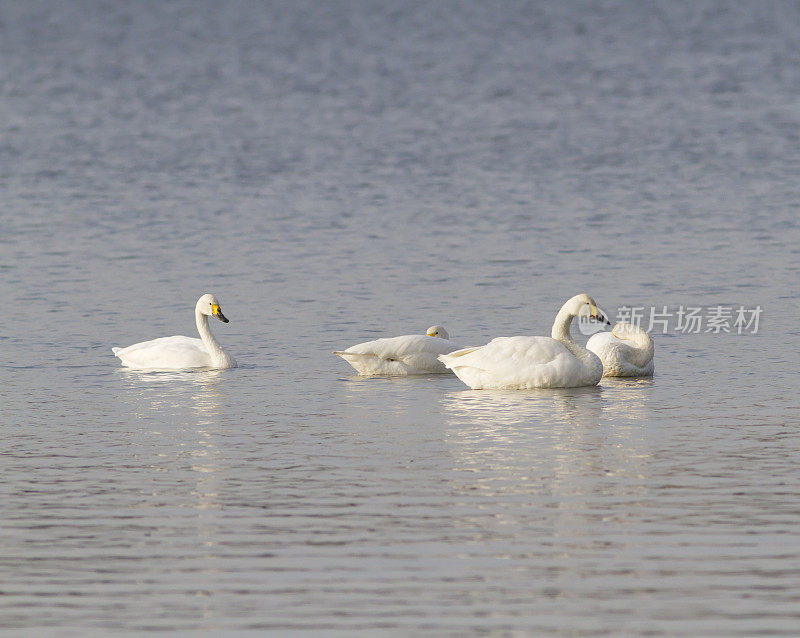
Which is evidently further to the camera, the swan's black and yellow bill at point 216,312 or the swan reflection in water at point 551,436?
the swan's black and yellow bill at point 216,312

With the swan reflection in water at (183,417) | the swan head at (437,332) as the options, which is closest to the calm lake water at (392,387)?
the swan reflection in water at (183,417)

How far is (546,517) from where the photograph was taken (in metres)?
11.3

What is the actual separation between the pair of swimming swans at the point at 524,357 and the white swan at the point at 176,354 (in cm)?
146

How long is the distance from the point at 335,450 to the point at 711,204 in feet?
59.7

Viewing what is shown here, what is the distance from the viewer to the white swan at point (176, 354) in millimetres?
18078

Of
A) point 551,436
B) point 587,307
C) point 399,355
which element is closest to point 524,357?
point 587,307

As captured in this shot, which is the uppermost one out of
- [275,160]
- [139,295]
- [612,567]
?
[275,160]

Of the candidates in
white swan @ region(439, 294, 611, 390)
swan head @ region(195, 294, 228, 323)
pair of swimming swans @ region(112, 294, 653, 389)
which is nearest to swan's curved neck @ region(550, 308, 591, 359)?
pair of swimming swans @ region(112, 294, 653, 389)

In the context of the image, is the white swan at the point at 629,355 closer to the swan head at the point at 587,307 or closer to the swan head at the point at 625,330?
the swan head at the point at 625,330

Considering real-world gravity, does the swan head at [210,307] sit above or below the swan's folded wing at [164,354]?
above

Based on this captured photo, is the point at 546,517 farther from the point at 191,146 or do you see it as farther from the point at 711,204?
the point at 191,146

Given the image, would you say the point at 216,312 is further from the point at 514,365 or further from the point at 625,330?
the point at 625,330

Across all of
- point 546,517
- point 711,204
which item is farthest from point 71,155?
point 546,517

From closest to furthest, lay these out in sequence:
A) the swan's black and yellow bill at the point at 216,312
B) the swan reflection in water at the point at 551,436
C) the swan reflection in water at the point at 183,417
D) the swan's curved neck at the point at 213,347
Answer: the swan reflection in water at the point at 551,436 → the swan reflection in water at the point at 183,417 → the swan's curved neck at the point at 213,347 → the swan's black and yellow bill at the point at 216,312
